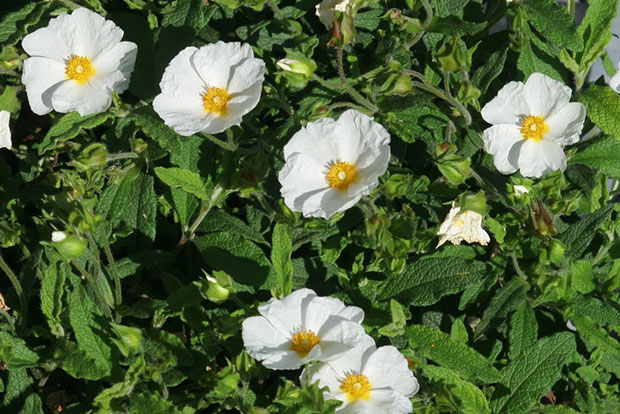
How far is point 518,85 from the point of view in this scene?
2.00 meters

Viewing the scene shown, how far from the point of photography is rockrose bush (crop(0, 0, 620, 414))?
5.94ft

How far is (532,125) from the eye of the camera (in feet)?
6.69

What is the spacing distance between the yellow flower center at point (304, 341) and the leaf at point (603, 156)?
0.92 m

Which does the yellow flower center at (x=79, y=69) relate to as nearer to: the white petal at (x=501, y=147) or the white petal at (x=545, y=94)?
the white petal at (x=501, y=147)

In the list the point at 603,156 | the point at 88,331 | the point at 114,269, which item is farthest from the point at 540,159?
the point at 88,331

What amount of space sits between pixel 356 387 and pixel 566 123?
92cm

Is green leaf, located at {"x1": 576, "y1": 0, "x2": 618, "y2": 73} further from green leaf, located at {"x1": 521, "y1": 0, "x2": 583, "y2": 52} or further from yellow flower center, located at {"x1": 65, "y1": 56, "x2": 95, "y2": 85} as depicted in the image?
Answer: yellow flower center, located at {"x1": 65, "y1": 56, "x2": 95, "y2": 85}

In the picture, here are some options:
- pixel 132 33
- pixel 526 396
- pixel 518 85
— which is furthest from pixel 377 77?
pixel 526 396

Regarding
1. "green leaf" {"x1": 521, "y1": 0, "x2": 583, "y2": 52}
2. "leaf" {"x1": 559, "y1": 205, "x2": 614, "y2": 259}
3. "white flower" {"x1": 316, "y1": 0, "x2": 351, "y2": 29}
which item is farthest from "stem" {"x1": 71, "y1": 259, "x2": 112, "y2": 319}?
"green leaf" {"x1": 521, "y1": 0, "x2": 583, "y2": 52}

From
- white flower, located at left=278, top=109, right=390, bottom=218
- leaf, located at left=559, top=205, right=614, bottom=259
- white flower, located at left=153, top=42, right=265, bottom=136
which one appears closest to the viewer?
white flower, located at left=278, top=109, right=390, bottom=218

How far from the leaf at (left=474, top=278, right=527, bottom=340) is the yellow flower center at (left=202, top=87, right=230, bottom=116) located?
87 centimetres

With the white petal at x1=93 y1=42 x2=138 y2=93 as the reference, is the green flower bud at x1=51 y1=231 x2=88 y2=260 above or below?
below

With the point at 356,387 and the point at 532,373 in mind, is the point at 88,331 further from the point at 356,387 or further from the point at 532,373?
the point at 532,373

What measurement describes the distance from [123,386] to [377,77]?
0.98m
